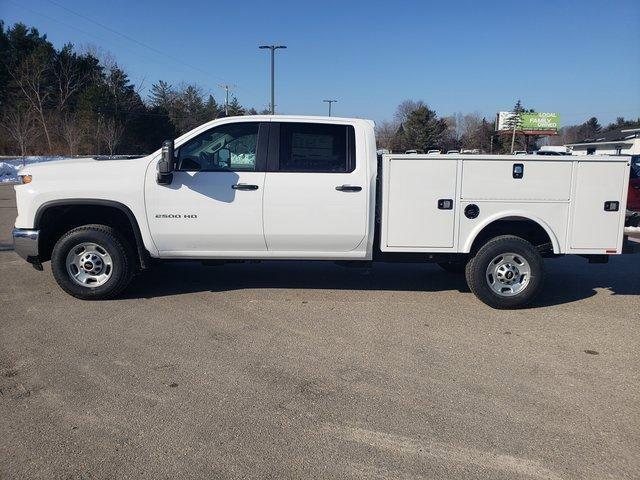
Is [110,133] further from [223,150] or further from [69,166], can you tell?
[223,150]

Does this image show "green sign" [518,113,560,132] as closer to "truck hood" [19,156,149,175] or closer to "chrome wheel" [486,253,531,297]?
"chrome wheel" [486,253,531,297]

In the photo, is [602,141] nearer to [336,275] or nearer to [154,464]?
[336,275]

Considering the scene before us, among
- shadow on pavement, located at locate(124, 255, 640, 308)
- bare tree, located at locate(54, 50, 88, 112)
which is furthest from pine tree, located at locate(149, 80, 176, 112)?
shadow on pavement, located at locate(124, 255, 640, 308)

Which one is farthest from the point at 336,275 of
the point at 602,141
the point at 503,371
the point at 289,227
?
the point at 602,141

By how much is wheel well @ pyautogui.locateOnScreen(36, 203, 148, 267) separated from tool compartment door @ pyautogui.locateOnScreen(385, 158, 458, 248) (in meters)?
2.84

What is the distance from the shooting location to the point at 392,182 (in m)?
5.93

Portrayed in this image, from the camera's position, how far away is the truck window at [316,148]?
600cm

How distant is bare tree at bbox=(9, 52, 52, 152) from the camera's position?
1706 inches

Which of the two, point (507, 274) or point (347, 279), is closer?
point (507, 274)

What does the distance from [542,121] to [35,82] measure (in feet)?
220

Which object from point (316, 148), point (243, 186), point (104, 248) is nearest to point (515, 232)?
point (316, 148)

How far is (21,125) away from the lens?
122 ft

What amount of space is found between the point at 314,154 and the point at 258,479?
12.6ft

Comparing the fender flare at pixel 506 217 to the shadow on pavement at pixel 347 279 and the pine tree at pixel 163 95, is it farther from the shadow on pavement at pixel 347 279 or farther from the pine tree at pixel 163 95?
the pine tree at pixel 163 95
